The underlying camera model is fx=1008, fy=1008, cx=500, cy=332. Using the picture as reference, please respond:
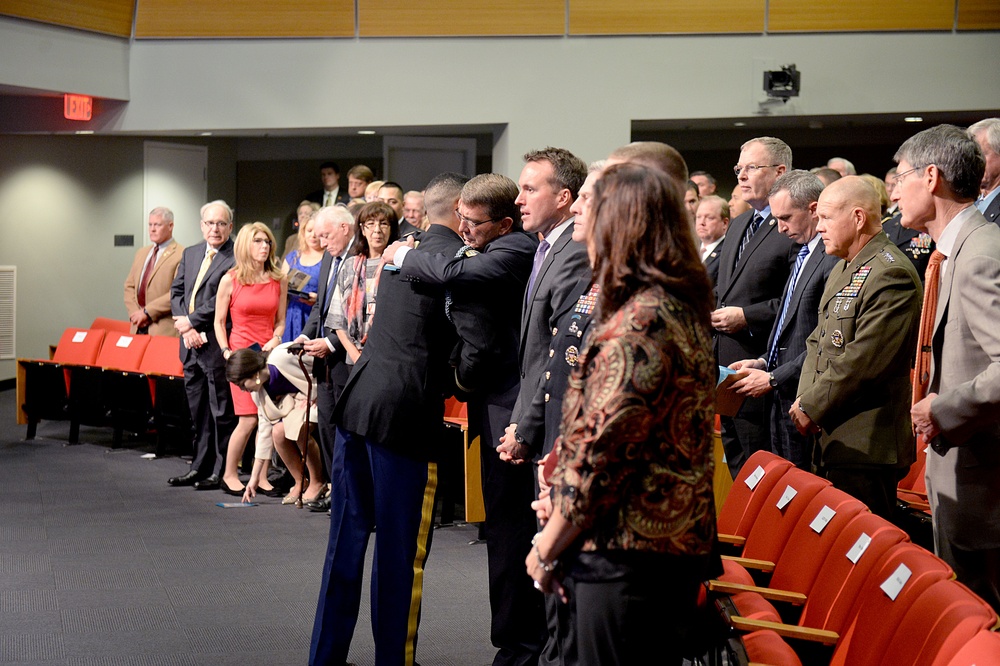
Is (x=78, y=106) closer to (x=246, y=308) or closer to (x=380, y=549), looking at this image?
(x=246, y=308)

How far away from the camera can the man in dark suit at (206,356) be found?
254 inches

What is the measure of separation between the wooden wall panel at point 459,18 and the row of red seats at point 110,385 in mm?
3286

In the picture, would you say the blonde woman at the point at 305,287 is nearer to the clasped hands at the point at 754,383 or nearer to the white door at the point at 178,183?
the clasped hands at the point at 754,383

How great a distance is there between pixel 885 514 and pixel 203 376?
15.3ft

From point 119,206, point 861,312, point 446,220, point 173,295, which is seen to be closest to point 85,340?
point 173,295

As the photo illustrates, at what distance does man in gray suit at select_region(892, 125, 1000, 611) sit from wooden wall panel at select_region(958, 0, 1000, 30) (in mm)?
6291

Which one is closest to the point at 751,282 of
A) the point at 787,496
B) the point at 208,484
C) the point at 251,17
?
the point at 787,496

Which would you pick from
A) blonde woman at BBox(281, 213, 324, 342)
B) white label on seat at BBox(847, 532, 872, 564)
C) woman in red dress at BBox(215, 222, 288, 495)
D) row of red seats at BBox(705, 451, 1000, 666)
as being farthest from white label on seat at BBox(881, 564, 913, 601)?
blonde woman at BBox(281, 213, 324, 342)

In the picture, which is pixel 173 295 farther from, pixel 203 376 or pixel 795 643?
pixel 795 643

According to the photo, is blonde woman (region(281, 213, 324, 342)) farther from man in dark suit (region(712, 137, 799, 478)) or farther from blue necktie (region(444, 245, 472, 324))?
blue necktie (region(444, 245, 472, 324))

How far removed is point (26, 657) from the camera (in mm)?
3486

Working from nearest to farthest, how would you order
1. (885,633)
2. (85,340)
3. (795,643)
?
(885,633) → (795,643) → (85,340)

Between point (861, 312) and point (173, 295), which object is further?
point (173, 295)

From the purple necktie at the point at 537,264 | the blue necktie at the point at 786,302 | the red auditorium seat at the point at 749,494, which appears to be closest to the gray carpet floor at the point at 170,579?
the red auditorium seat at the point at 749,494
